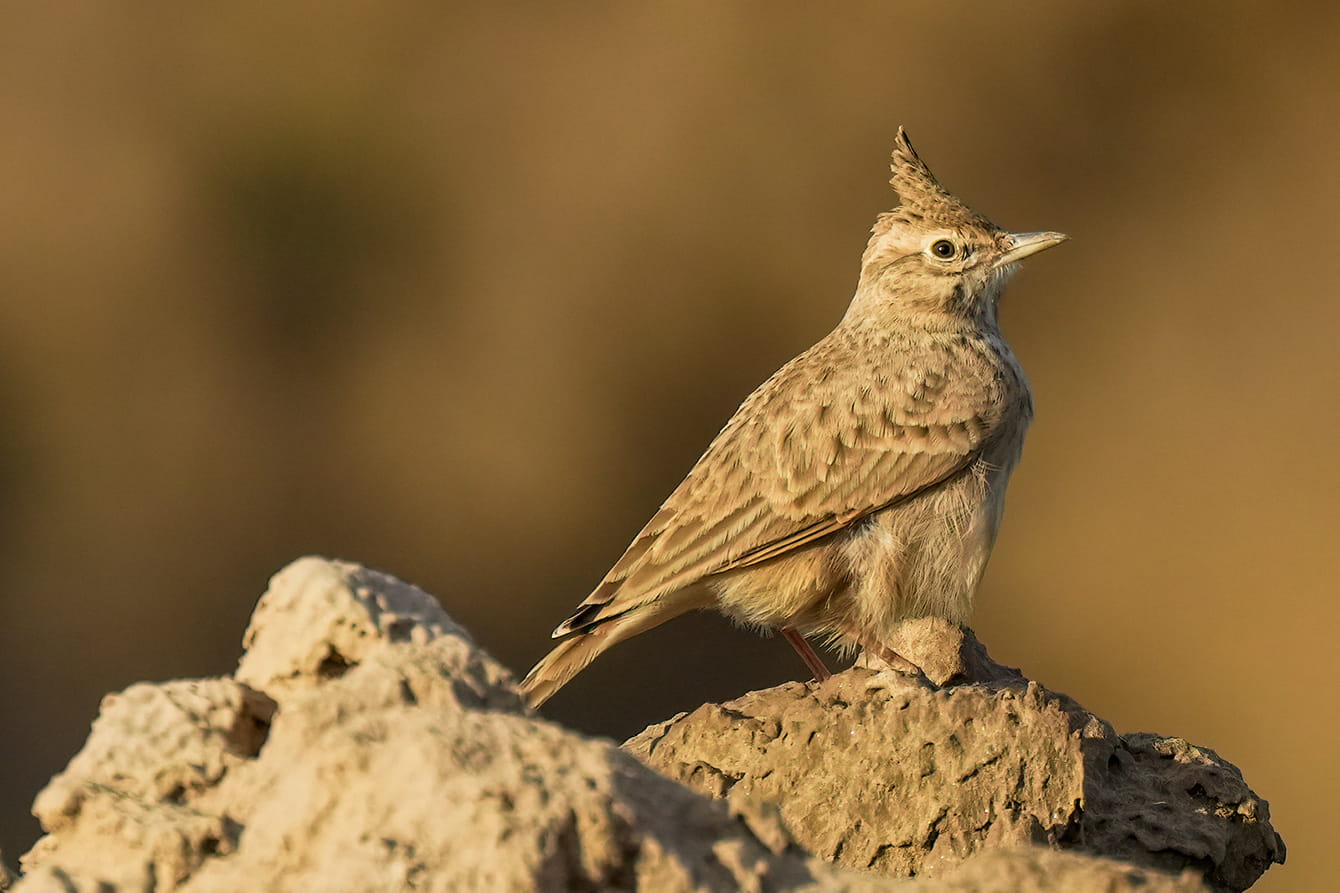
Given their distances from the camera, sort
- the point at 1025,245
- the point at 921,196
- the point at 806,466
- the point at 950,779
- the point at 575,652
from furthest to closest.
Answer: the point at 921,196
the point at 1025,245
the point at 806,466
the point at 575,652
the point at 950,779

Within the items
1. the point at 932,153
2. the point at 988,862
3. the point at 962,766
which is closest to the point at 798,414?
the point at 962,766

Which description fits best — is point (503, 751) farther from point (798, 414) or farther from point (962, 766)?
point (798, 414)

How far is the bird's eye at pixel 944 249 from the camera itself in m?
7.74

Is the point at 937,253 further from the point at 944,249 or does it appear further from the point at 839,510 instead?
the point at 839,510

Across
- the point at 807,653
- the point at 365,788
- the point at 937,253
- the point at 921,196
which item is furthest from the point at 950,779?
the point at 921,196

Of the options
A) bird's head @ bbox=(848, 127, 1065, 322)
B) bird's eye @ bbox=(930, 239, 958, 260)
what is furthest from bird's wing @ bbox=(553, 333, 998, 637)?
bird's eye @ bbox=(930, 239, 958, 260)

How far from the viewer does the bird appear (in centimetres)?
695

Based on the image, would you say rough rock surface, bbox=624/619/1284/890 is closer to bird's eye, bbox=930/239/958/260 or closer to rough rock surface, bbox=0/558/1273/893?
rough rock surface, bbox=0/558/1273/893

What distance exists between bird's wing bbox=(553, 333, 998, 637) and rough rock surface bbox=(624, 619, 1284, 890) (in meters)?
1.32

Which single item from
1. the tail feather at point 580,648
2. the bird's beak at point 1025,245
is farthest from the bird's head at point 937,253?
the tail feather at point 580,648

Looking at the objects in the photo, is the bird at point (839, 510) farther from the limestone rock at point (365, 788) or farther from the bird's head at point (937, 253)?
the limestone rock at point (365, 788)

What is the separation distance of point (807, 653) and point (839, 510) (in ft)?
1.83

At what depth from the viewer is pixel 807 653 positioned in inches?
283

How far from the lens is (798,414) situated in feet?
24.0
